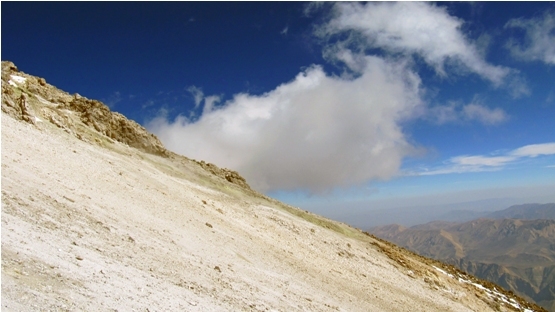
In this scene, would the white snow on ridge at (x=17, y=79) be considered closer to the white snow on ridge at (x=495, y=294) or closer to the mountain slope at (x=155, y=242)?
the mountain slope at (x=155, y=242)

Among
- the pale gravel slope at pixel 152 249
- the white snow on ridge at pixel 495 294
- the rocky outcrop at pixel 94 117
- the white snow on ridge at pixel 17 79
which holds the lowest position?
the white snow on ridge at pixel 495 294

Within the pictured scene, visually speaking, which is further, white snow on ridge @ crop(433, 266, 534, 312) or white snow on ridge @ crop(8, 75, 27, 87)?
white snow on ridge @ crop(8, 75, 27, 87)

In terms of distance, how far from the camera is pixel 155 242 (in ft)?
54.1

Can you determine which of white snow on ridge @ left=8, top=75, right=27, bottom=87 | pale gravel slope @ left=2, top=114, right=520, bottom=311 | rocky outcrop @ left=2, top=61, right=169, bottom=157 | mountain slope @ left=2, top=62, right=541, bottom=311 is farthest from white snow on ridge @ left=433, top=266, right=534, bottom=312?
white snow on ridge @ left=8, top=75, right=27, bottom=87

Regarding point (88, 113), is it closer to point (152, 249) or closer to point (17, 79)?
point (17, 79)

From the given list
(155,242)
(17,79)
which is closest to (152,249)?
(155,242)

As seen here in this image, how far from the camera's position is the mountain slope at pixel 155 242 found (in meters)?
10.9

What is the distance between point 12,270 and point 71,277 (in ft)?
4.76

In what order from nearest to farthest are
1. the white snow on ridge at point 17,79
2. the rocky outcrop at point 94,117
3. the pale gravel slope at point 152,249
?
the pale gravel slope at point 152,249 < the rocky outcrop at point 94,117 < the white snow on ridge at point 17,79

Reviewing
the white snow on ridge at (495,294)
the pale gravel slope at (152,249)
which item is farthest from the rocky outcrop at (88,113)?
Answer: the white snow on ridge at (495,294)

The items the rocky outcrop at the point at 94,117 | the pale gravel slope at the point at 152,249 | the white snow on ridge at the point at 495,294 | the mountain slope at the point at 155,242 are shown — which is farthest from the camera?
the rocky outcrop at the point at 94,117

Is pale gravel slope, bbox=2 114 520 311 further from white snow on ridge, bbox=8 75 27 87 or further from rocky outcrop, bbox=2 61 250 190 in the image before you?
white snow on ridge, bbox=8 75 27 87

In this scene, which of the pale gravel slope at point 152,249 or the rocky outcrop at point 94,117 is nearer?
the pale gravel slope at point 152,249

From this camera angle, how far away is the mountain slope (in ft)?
35.7
